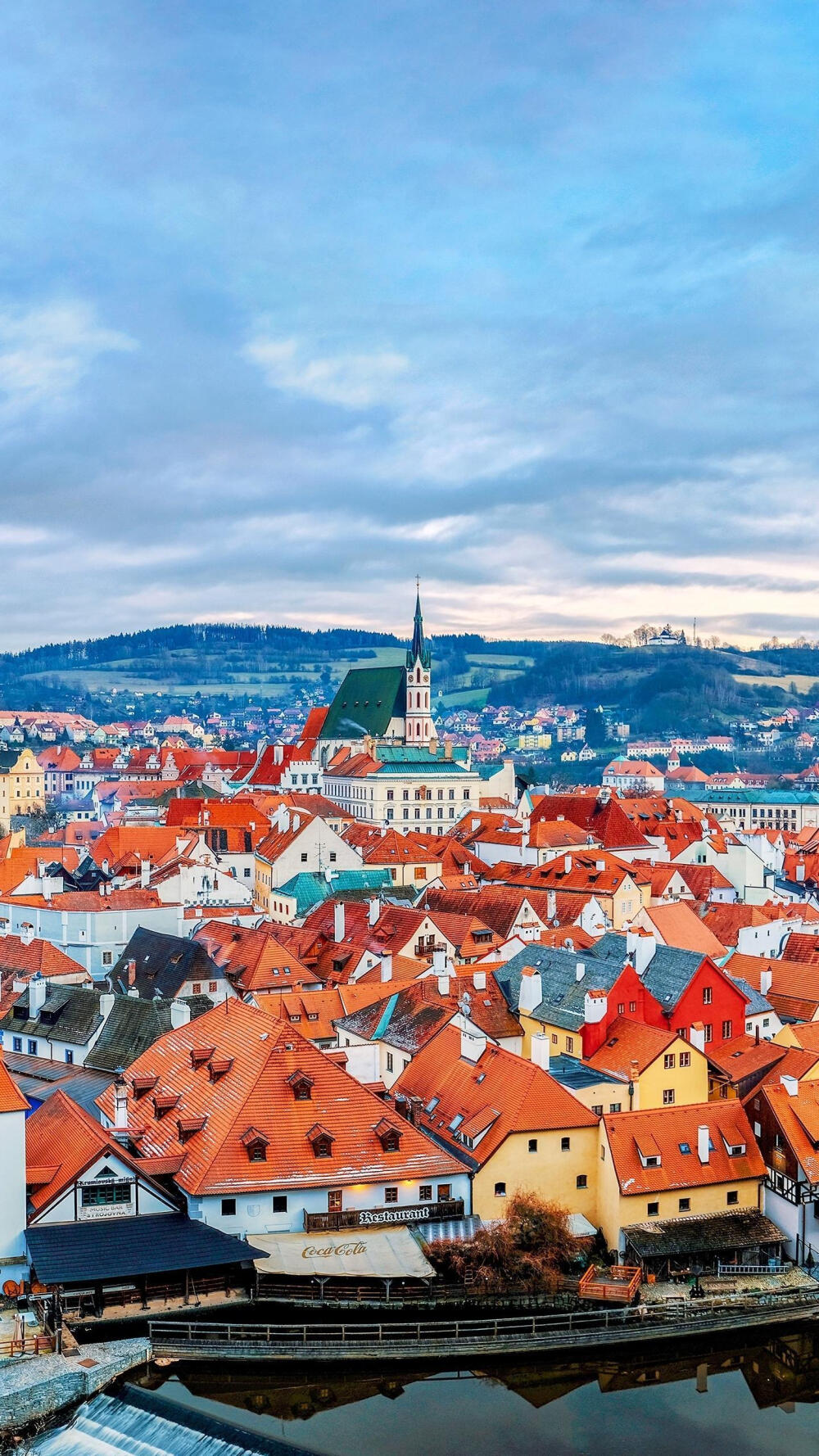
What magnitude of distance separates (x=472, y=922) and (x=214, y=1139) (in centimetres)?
2708

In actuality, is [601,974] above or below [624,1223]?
above

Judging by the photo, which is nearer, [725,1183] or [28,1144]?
[28,1144]

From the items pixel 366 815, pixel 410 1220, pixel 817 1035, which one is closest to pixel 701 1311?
pixel 410 1220

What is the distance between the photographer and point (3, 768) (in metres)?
159

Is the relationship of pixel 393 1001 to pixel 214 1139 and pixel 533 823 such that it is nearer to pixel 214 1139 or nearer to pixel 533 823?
pixel 214 1139

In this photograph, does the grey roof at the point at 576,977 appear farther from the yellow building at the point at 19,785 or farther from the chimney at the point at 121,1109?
the yellow building at the point at 19,785

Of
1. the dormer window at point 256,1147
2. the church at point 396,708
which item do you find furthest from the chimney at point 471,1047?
the church at point 396,708

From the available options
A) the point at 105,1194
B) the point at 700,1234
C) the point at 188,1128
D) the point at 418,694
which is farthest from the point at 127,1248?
the point at 418,694

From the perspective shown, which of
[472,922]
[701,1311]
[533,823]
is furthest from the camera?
[533,823]

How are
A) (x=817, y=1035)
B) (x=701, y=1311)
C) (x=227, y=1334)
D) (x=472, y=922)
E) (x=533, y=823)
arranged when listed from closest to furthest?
(x=227, y=1334), (x=701, y=1311), (x=817, y=1035), (x=472, y=922), (x=533, y=823)

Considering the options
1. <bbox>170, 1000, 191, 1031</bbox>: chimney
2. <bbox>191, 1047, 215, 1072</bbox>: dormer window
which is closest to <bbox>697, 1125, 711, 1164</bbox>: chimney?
<bbox>191, 1047, 215, 1072</bbox>: dormer window

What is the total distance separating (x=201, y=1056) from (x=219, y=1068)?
122 cm

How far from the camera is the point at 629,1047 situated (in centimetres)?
4362

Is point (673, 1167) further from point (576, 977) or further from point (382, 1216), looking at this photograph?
point (576, 977)
